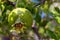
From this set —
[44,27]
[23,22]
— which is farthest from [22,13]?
[44,27]

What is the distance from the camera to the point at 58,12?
2.15 feet

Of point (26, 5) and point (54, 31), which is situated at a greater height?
point (26, 5)

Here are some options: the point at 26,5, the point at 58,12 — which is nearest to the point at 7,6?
the point at 26,5

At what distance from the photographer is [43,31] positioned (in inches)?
27.2

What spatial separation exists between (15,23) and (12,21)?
0.5 inches

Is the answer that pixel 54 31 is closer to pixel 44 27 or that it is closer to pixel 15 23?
pixel 44 27

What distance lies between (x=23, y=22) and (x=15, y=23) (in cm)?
2

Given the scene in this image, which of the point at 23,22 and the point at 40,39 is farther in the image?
the point at 40,39

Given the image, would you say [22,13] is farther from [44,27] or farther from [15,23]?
[44,27]

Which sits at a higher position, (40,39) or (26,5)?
(26,5)

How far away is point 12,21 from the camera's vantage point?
57 cm

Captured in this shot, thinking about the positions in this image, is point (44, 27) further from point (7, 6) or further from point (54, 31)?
point (7, 6)

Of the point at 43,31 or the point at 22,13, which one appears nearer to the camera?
the point at 22,13

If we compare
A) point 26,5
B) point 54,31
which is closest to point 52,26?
point 54,31
